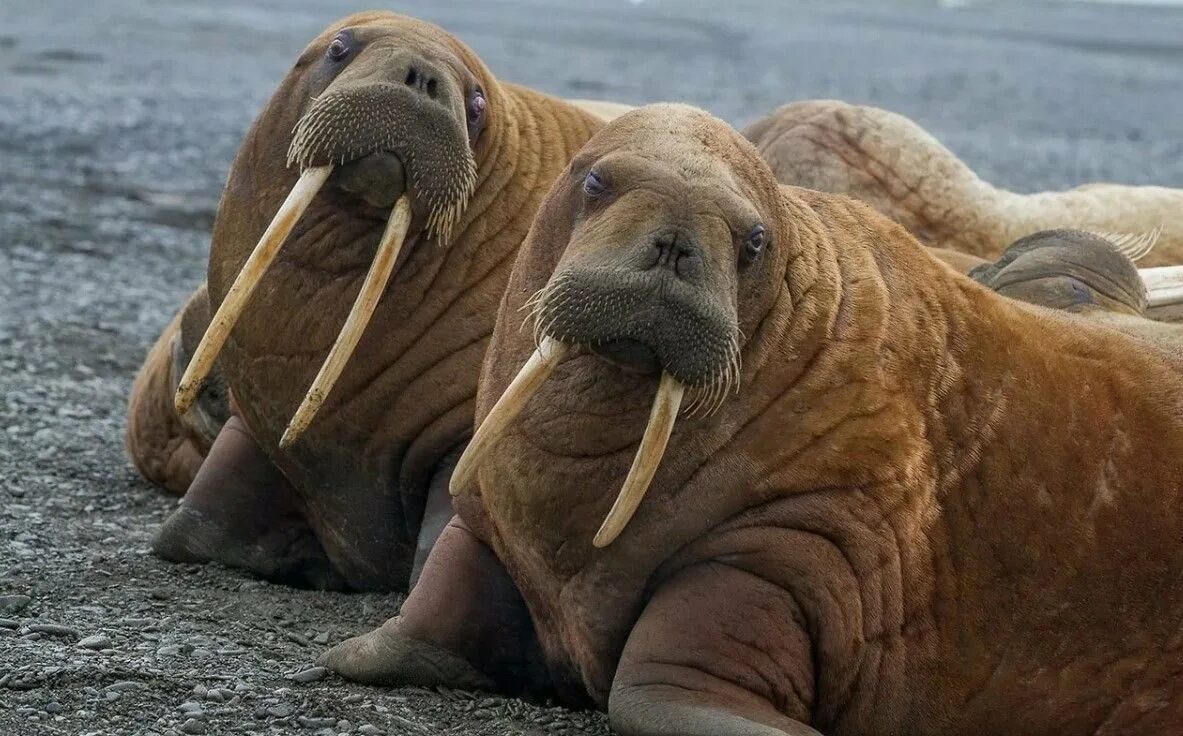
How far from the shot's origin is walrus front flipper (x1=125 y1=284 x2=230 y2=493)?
6859 millimetres

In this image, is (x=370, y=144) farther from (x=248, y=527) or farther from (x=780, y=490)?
(x=780, y=490)

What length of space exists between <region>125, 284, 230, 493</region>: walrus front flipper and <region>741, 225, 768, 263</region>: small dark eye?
2906 mm

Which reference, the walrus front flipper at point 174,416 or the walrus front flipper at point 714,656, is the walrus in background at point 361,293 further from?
the walrus front flipper at point 714,656

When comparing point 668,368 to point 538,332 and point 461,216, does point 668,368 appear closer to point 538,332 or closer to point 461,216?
point 538,332

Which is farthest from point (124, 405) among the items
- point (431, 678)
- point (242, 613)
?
point (431, 678)

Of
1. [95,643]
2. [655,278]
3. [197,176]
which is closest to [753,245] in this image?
[655,278]

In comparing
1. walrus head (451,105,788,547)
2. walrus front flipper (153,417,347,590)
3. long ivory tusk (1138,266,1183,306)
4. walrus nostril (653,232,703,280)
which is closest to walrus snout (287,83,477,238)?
walrus head (451,105,788,547)

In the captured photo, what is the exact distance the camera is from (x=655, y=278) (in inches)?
→ 157

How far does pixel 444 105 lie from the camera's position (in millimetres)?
5461

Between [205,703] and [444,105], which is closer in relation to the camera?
[205,703]

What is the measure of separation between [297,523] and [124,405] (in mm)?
2662

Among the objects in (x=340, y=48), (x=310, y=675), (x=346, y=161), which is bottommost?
(x=310, y=675)

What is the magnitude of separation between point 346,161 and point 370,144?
3.8 inches

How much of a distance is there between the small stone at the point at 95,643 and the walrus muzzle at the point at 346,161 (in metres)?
0.68
